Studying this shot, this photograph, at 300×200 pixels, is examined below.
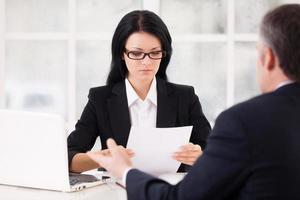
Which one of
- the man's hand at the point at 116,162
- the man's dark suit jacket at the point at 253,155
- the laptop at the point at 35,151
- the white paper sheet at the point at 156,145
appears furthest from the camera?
the white paper sheet at the point at 156,145

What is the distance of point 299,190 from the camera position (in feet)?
3.87

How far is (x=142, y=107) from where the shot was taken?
252 centimetres

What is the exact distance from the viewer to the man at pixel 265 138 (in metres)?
1.16

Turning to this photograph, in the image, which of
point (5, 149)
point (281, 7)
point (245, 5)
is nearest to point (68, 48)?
point (245, 5)

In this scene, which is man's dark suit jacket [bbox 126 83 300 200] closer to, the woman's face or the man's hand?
the man's hand

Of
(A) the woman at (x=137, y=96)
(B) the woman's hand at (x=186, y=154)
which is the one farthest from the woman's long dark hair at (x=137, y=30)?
(B) the woman's hand at (x=186, y=154)

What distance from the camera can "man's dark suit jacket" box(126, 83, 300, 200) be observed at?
3.80 feet

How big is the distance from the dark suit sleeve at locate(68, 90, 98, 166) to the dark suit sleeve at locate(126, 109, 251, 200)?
120 cm

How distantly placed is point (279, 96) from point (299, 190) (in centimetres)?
24

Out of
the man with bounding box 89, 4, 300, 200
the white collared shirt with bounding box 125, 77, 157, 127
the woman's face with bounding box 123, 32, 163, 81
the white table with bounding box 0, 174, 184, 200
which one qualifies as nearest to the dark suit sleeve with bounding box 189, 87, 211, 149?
the white collared shirt with bounding box 125, 77, 157, 127

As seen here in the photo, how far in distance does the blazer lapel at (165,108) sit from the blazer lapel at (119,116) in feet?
0.54

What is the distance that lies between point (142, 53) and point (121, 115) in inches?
13.5

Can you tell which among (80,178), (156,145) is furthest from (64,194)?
(156,145)

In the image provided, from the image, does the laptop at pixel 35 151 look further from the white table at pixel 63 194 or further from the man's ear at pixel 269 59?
the man's ear at pixel 269 59
